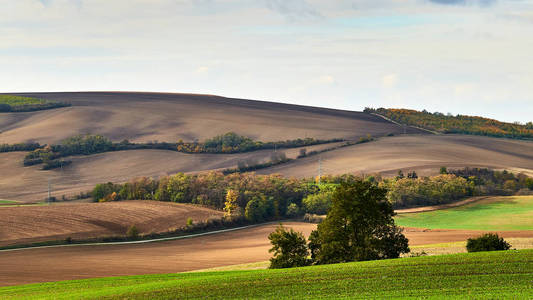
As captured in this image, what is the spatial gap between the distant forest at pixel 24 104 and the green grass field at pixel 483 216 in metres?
95.4

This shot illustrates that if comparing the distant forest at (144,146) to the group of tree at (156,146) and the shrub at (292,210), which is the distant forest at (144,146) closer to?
the group of tree at (156,146)

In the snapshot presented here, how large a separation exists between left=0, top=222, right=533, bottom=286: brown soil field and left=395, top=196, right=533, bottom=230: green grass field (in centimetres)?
543

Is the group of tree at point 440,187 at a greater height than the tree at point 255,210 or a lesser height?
greater

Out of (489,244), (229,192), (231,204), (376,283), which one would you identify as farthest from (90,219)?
(376,283)

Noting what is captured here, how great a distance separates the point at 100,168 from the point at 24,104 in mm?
50307

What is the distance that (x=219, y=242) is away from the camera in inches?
2442

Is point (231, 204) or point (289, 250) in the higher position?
point (289, 250)

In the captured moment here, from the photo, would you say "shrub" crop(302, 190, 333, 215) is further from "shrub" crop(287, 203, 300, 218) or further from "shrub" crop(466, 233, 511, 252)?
"shrub" crop(466, 233, 511, 252)

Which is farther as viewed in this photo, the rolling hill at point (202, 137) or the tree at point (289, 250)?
the rolling hill at point (202, 137)

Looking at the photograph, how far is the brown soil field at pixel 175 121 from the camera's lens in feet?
407

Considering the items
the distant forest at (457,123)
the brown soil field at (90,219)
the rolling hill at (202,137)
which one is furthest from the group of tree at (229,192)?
the distant forest at (457,123)

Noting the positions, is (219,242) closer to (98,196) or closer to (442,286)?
(98,196)

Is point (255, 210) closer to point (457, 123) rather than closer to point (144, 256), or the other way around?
point (144, 256)

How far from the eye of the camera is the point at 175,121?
135 meters
